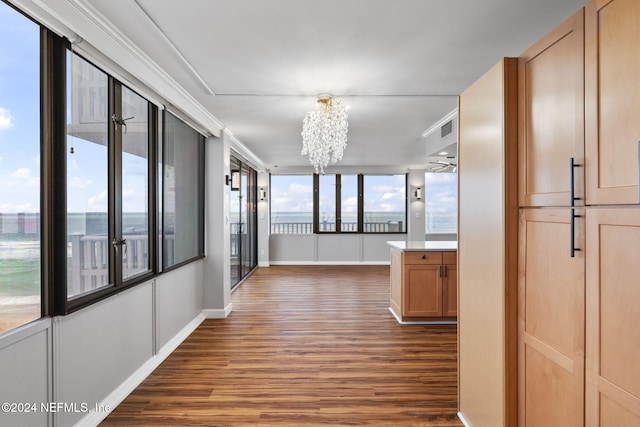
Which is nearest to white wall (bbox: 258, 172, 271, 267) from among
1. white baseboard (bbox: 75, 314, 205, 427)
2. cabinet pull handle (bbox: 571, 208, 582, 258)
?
white baseboard (bbox: 75, 314, 205, 427)

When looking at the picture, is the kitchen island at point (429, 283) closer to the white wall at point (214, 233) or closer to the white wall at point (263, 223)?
the white wall at point (214, 233)

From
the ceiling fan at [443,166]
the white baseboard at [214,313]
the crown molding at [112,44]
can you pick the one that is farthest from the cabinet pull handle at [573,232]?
the white baseboard at [214,313]

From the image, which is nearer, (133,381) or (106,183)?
(106,183)

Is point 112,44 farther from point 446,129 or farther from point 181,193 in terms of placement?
point 446,129

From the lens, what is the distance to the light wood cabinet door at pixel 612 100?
1.08 m

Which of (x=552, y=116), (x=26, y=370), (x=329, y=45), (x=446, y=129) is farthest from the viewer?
(x=446, y=129)

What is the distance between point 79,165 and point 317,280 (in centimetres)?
513

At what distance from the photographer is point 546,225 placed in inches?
59.0

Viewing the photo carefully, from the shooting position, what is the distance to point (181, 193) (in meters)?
3.66

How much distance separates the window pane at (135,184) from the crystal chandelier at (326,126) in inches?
60.8

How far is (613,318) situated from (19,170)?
2.57 m

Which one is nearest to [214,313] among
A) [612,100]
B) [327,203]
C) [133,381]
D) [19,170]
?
[133,381]

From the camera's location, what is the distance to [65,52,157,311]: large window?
204 cm

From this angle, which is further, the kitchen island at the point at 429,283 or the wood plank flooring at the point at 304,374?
the kitchen island at the point at 429,283
